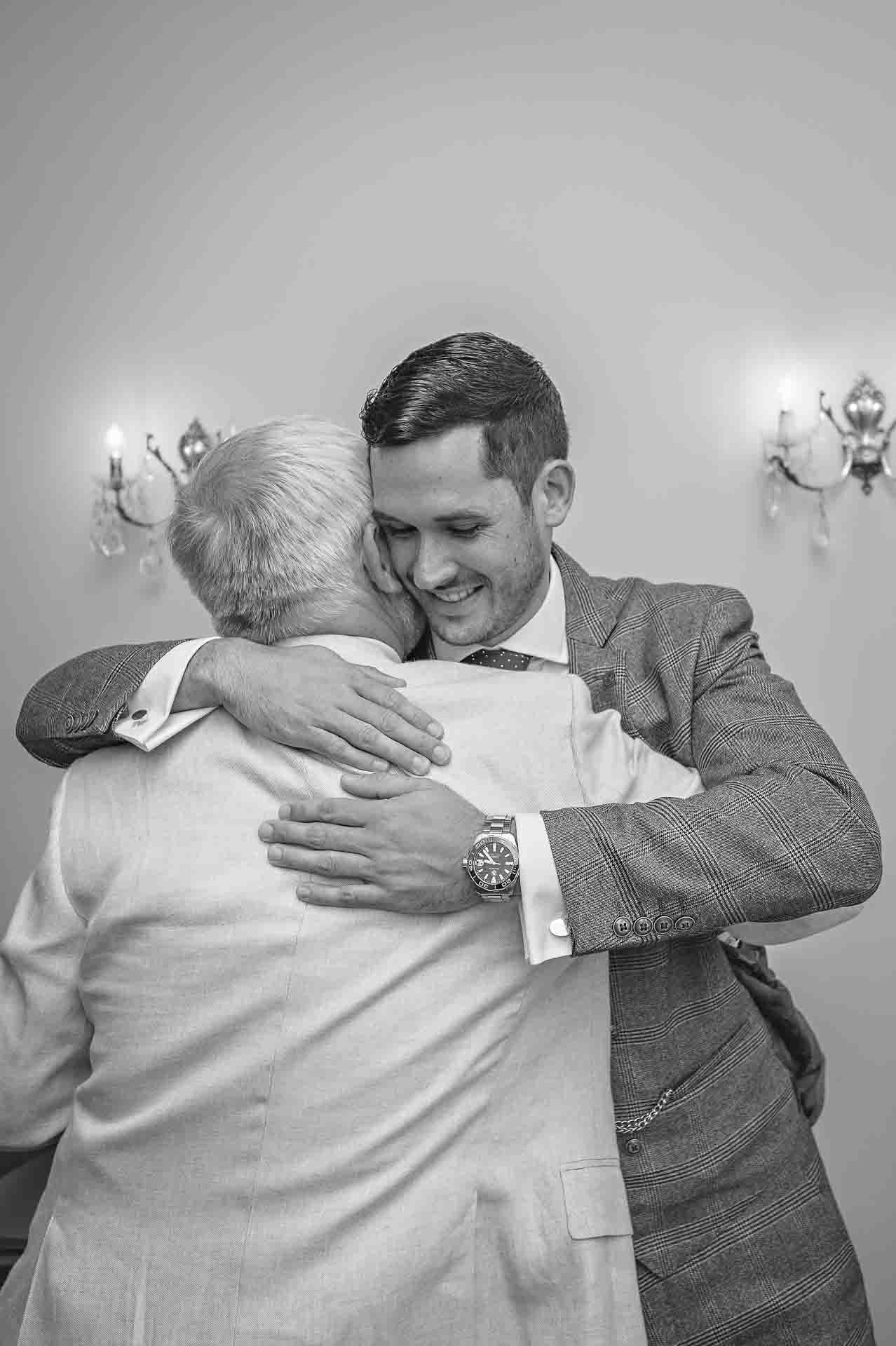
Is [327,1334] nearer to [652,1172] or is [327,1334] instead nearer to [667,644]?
[652,1172]

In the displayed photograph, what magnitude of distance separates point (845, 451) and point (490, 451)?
6.47 ft

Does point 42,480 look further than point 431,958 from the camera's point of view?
Yes

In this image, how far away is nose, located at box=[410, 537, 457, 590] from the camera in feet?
5.55

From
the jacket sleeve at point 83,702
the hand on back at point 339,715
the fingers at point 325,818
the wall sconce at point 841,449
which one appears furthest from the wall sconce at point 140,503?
the fingers at point 325,818

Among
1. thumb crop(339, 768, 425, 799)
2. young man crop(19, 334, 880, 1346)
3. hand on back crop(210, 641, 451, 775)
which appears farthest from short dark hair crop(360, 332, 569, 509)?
thumb crop(339, 768, 425, 799)

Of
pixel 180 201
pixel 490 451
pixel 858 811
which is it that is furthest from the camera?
pixel 180 201

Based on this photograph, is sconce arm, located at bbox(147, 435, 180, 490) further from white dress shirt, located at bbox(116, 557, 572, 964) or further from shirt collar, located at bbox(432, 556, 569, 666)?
white dress shirt, located at bbox(116, 557, 572, 964)

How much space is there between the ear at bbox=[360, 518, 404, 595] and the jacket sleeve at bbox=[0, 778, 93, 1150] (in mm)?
443

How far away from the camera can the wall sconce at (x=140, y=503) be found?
372 centimetres

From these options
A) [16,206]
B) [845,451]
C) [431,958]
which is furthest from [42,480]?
[431,958]

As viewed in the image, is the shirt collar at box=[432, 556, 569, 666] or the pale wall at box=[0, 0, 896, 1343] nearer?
the shirt collar at box=[432, 556, 569, 666]

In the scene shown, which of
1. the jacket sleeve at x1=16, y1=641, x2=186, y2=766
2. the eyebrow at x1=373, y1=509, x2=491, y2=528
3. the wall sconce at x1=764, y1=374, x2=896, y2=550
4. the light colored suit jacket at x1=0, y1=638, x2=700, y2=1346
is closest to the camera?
the light colored suit jacket at x1=0, y1=638, x2=700, y2=1346

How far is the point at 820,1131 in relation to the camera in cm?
333

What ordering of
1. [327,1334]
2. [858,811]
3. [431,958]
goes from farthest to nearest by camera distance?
1. [858,811]
2. [431,958]
3. [327,1334]
